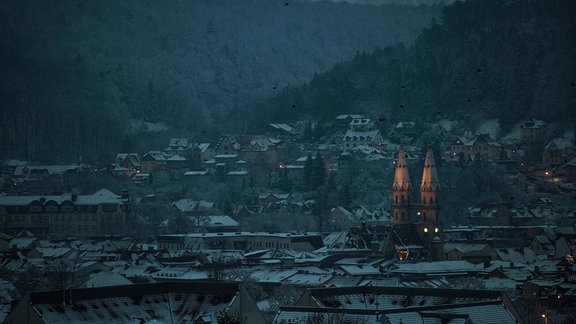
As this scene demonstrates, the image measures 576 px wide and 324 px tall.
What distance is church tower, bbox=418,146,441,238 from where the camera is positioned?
128 metres

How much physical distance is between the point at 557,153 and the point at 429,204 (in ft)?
156

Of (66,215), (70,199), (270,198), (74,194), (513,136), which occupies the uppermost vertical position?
(513,136)

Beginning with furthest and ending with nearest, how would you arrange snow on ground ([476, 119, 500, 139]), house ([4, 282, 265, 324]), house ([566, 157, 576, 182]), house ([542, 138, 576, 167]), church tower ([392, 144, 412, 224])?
snow on ground ([476, 119, 500, 139]) → house ([542, 138, 576, 167]) → house ([566, 157, 576, 182]) → church tower ([392, 144, 412, 224]) → house ([4, 282, 265, 324])

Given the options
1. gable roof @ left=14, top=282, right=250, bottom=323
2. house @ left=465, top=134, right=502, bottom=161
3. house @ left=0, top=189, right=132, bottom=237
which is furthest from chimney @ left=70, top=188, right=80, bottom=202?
gable roof @ left=14, top=282, right=250, bottom=323

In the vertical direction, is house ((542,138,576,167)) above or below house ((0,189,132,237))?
above

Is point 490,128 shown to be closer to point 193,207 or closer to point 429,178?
point 193,207

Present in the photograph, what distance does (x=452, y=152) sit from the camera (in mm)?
182500

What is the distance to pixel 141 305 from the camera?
199ft

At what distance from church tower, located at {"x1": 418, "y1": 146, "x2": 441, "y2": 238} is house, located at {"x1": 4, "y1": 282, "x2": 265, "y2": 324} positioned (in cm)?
6629

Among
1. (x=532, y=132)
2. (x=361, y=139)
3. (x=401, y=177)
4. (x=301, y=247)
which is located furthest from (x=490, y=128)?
(x=301, y=247)

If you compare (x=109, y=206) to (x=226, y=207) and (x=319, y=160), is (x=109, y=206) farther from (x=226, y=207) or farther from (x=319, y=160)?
(x=319, y=160)

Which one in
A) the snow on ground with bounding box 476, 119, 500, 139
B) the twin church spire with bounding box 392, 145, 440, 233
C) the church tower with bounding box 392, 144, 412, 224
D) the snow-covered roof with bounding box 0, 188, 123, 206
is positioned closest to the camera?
the twin church spire with bounding box 392, 145, 440, 233

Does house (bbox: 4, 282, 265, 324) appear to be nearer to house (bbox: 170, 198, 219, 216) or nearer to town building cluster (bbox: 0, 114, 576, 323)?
town building cluster (bbox: 0, 114, 576, 323)

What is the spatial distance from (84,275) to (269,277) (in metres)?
12.1
